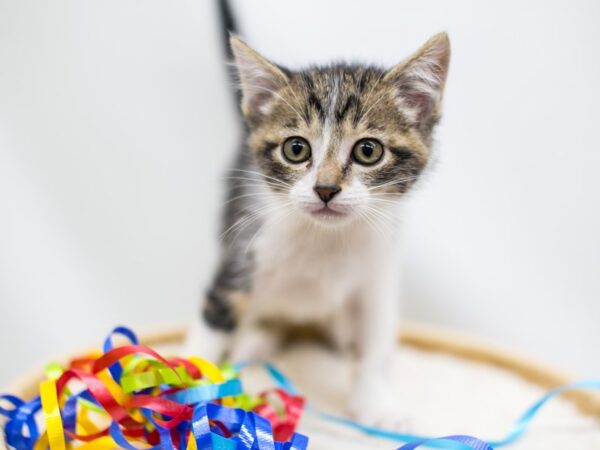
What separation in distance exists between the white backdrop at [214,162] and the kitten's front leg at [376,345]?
19 centimetres

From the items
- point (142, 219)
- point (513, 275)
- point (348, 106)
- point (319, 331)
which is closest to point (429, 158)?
point (348, 106)

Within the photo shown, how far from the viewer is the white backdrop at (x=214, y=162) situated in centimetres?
112

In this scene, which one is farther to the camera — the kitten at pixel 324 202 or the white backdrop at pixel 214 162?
the white backdrop at pixel 214 162

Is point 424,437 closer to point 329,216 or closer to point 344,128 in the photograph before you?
point 329,216

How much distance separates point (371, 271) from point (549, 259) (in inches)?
24.4

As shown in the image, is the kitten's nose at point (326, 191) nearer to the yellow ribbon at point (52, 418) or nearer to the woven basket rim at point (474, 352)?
the yellow ribbon at point (52, 418)

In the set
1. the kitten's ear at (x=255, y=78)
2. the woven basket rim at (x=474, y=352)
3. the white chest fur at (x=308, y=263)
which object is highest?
the kitten's ear at (x=255, y=78)

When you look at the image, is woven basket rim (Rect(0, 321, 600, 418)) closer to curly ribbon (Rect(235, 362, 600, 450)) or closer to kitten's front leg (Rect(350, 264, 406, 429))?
curly ribbon (Rect(235, 362, 600, 450))

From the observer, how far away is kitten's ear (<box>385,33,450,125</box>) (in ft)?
2.97

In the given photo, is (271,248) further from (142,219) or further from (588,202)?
(588,202)

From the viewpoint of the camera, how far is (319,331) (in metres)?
1.59

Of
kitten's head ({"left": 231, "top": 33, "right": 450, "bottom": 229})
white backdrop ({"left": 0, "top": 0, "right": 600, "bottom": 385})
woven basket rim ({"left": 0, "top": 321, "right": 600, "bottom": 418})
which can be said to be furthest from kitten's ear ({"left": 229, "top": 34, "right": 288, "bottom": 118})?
woven basket rim ({"left": 0, "top": 321, "right": 600, "bottom": 418})

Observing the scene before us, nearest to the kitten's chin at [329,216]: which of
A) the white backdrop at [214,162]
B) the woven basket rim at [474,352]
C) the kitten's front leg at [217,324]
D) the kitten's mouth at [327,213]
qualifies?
the kitten's mouth at [327,213]

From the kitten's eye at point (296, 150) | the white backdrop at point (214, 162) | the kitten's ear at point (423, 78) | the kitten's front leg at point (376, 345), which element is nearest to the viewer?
the kitten's ear at point (423, 78)
